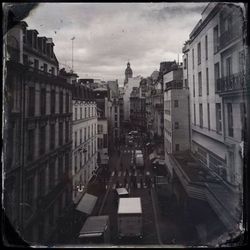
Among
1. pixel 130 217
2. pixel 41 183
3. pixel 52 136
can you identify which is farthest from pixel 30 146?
pixel 130 217

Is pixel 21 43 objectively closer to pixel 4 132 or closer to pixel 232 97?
pixel 4 132

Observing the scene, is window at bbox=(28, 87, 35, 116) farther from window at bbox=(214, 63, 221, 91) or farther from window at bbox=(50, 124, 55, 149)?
window at bbox=(214, 63, 221, 91)

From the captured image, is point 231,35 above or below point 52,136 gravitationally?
above

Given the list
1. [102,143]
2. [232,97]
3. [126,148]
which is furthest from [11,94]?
[232,97]

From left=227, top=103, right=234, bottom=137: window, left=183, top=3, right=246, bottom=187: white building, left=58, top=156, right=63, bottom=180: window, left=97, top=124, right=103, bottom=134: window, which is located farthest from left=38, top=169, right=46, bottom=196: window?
left=227, top=103, right=234, bottom=137: window

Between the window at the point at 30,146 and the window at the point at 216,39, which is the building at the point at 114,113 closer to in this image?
the window at the point at 30,146

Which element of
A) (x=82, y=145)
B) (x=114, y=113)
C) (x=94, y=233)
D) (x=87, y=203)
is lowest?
(x=94, y=233)

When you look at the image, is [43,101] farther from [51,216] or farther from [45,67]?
[51,216]
